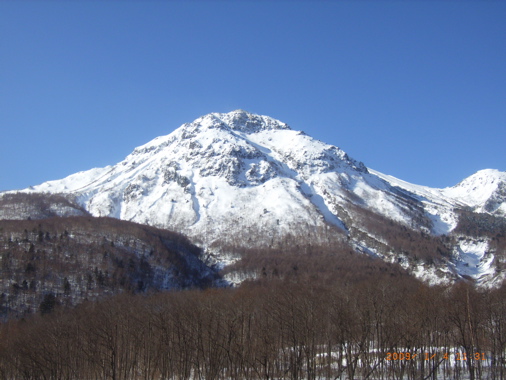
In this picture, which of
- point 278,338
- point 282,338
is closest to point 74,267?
point 278,338

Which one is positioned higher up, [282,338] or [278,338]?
[282,338]

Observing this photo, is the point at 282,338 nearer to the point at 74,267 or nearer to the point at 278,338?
the point at 278,338

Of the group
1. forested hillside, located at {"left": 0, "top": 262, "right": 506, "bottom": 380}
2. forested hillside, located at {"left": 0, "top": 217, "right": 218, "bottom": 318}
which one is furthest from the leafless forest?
forested hillside, located at {"left": 0, "top": 217, "right": 218, "bottom": 318}

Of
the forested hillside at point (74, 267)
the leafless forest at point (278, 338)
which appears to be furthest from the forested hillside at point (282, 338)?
the forested hillside at point (74, 267)

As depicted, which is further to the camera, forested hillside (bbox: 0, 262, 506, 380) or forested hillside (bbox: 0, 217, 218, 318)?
forested hillside (bbox: 0, 217, 218, 318)

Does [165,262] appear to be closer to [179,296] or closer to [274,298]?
[179,296]

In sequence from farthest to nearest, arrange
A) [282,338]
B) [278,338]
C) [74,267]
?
[74,267] < [278,338] < [282,338]

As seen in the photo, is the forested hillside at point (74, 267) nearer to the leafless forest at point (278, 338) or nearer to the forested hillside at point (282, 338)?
the leafless forest at point (278, 338)

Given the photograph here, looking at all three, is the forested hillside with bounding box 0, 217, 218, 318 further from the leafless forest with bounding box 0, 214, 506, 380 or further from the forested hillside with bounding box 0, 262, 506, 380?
the forested hillside with bounding box 0, 262, 506, 380

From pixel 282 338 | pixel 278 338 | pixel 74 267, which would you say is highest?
pixel 74 267

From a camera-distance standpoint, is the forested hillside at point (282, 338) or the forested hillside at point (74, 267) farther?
the forested hillside at point (74, 267)

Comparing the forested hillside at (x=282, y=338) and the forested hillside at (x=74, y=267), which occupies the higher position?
the forested hillside at (x=74, y=267)

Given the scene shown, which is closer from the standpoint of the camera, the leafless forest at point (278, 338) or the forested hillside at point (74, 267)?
the leafless forest at point (278, 338)

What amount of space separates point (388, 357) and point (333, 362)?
31.8 ft
